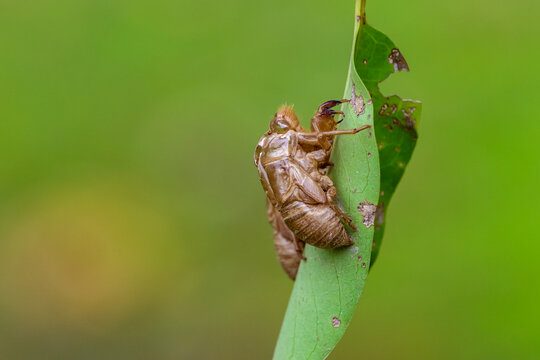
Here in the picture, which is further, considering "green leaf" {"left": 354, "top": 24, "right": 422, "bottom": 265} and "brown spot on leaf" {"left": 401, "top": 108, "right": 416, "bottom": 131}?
"brown spot on leaf" {"left": 401, "top": 108, "right": 416, "bottom": 131}

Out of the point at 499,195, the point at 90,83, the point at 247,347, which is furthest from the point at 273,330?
A: the point at 90,83

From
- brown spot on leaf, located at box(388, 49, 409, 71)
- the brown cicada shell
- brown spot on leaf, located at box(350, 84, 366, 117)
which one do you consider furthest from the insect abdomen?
brown spot on leaf, located at box(388, 49, 409, 71)

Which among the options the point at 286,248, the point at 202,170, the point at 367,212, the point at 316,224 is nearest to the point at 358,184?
the point at 367,212

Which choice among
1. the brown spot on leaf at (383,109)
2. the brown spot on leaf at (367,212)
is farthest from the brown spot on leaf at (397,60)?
the brown spot on leaf at (367,212)

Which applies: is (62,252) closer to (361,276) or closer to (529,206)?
(529,206)

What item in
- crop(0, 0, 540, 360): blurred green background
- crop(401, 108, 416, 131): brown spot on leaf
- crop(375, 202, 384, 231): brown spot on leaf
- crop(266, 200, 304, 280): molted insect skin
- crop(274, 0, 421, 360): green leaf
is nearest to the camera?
crop(274, 0, 421, 360): green leaf

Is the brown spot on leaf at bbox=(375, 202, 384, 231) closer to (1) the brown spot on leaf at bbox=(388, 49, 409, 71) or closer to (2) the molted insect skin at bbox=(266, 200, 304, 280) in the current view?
(2) the molted insect skin at bbox=(266, 200, 304, 280)

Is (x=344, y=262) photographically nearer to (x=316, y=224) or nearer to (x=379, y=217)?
(x=316, y=224)
